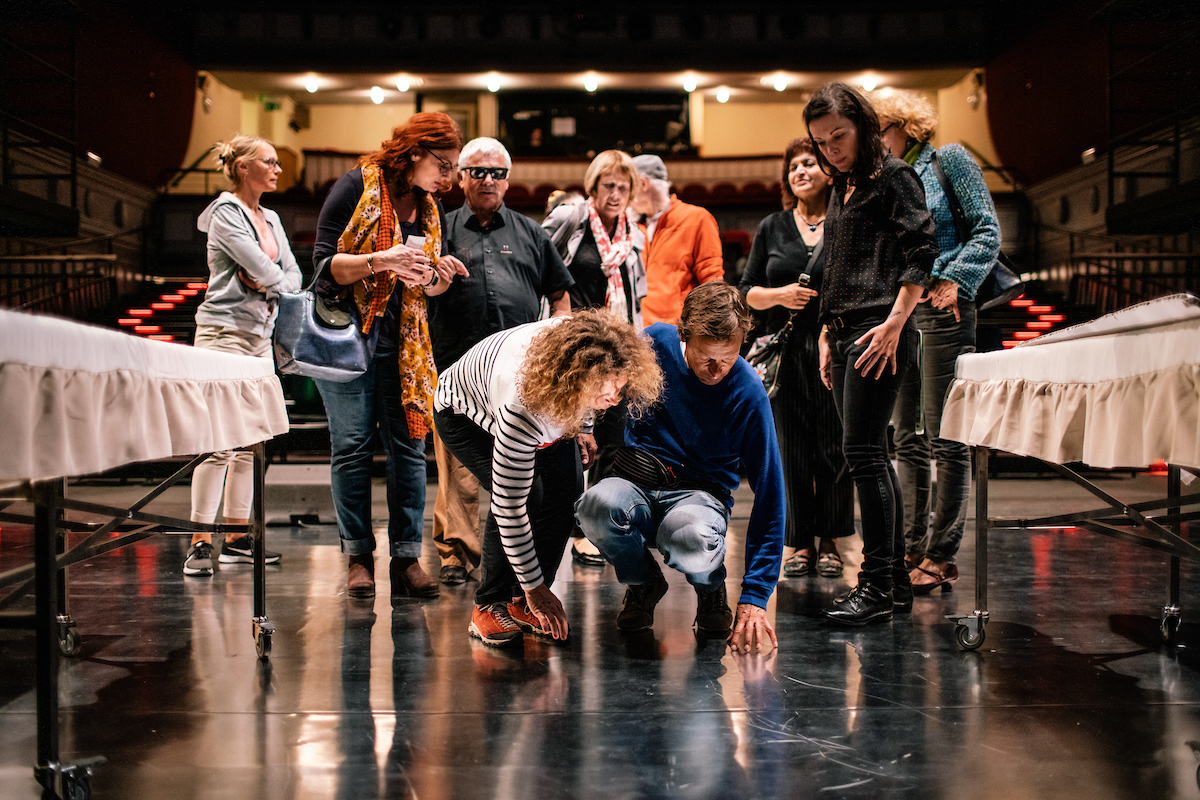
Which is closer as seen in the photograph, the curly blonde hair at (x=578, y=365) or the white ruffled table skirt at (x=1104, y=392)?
the white ruffled table skirt at (x=1104, y=392)

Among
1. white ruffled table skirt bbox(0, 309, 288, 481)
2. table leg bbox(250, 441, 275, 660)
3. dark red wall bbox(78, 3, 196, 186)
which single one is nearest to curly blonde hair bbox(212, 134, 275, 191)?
table leg bbox(250, 441, 275, 660)

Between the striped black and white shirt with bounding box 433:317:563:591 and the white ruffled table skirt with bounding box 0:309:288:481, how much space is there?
19.6 inches

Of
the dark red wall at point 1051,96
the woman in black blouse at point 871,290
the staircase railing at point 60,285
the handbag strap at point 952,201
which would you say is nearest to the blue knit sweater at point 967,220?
the handbag strap at point 952,201

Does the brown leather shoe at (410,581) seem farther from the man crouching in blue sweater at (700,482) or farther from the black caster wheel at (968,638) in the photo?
the black caster wheel at (968,638)

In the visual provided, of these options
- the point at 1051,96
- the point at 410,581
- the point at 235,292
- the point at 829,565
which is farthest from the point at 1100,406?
the point at 1051,96

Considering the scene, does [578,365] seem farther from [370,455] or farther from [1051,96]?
[1051,96]

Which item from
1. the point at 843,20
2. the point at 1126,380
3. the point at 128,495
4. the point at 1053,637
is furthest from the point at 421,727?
the point at 843,20

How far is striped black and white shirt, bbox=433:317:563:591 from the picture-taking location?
172cm

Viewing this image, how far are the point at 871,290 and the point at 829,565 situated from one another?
38.3 inches

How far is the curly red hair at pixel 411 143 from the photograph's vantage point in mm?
2387

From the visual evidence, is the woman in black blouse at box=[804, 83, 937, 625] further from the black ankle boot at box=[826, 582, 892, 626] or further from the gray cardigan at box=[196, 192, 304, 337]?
the gray cardigan at box=[196, 192, 304, 337]

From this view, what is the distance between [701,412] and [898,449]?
32.2 inches

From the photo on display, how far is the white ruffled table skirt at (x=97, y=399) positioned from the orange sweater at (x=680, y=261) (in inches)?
64.4

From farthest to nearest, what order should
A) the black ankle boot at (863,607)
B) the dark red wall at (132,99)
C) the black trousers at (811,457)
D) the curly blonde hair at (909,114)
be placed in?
the dark red wall at (132,99) → the black trousers at (811,457) → the curly blonde hair at (909,114) → the black ankle boot at (863,607)
